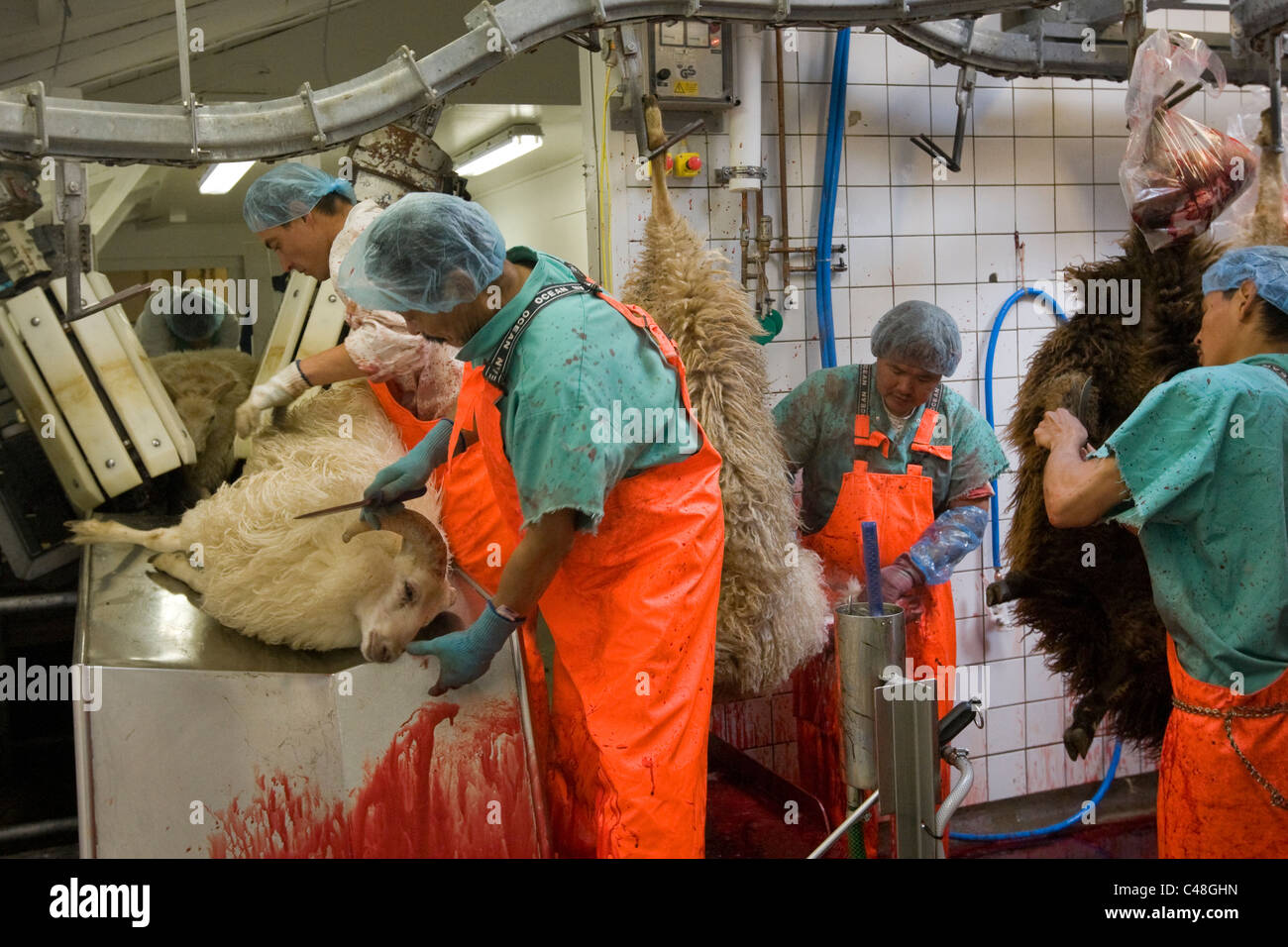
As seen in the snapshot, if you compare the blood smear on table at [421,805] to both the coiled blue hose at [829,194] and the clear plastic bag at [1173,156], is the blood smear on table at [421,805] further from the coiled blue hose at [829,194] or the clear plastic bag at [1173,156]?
the clear plastic bag at [1173,156]

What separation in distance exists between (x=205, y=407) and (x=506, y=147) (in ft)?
4.89

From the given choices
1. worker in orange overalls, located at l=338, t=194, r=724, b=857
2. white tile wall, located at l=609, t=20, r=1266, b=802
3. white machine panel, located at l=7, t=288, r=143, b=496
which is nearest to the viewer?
worker in orange overalls, located at l=338, t=194, r=724, b=857

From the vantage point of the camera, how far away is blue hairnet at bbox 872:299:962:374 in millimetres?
2908

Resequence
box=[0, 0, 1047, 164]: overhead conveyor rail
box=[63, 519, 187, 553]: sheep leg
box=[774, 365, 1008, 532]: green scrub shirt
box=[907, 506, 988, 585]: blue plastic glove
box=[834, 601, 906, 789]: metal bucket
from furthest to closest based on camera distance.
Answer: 1. box=[774, 365, 1008, 532]: green scrub shirt
2. box=[907, 506, 988, 585]: blue plastic glove
3. box=[63, 519, 187, 553]: sheep leg
4. box=[0, 0, 1047, 164]: overhead conveyor rail
5. box=[834, 601, 906, 789]: metal bucket

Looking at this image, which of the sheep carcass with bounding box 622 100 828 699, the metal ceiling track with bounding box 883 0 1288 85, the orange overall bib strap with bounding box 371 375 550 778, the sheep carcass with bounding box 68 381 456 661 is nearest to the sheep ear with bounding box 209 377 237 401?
the sheep carcass with bounding box 68 381 456 661

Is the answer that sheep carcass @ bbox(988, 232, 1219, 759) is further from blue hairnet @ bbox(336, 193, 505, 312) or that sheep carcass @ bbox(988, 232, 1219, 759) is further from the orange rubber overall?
blue hairnet @ bbox(336, 193, 505, 312)

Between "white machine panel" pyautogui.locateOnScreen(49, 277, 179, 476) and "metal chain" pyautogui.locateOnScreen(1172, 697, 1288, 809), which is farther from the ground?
"white machine panel" pyautogui.locateOnScreen(49, 277, 179, 476)

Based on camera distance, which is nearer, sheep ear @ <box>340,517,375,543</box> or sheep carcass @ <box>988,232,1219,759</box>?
sheep ear @ <box>340,517,375,543</box>

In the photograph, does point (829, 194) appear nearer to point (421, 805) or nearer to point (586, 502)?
point (586, 502)

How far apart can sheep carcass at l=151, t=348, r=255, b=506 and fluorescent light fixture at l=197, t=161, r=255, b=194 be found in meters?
0.83

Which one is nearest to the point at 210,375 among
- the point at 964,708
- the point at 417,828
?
the point at 417,828

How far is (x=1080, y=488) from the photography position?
7.41ft

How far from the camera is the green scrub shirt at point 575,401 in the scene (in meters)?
1.79
